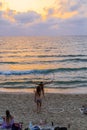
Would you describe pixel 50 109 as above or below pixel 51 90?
below

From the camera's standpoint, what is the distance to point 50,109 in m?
18.3

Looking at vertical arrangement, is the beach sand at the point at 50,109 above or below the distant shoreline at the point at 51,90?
below

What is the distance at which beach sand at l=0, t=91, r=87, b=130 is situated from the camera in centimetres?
1562

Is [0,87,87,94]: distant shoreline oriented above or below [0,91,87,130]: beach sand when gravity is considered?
above

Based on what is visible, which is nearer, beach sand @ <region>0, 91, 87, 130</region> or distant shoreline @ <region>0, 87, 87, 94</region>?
beach sand @ <region>0, 91, 87, 130</region>

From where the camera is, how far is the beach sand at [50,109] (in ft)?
51.3

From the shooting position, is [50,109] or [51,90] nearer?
[50,109]

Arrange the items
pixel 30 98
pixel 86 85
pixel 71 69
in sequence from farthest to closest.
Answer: pixel 71 69 < pixel 86 85 < pixel 30 98

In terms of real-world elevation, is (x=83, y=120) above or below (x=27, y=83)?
below

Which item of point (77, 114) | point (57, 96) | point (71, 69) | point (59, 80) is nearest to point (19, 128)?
point (77, 114)

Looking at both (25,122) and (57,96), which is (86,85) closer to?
(57,96)

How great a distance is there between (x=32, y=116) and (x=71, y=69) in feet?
79.0

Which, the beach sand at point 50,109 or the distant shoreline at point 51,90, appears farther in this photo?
the distant shoreline at point 51,90

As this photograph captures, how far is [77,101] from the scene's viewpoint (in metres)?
20.7
